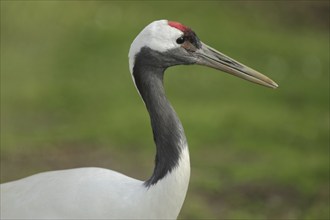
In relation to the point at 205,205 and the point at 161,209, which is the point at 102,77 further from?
the point at 161,209

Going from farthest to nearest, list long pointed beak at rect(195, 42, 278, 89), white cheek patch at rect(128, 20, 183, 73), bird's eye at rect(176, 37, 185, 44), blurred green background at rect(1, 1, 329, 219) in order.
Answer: blurred green background at rect(1, 1, 329, 219) → long pointed beak at rect(195, 42, 278, 89) → bird's eye at rect(176, 37, 185, 44) → white cheek patch at rect(128, 20, 183, 73)

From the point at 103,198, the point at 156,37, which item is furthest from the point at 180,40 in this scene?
the point at 103,198

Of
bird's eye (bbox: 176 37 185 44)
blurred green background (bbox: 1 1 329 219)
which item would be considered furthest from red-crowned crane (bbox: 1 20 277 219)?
blurred green background (bbox: 1 1 329 219)

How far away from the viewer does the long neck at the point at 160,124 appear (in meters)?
4.09

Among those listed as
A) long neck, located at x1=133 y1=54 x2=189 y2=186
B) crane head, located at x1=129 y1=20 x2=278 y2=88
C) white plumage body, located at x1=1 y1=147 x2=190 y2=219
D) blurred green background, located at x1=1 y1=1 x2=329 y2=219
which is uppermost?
crane head, located at x1=129 y1=20 x2=278 y2=88

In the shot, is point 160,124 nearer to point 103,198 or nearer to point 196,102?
point 103,198

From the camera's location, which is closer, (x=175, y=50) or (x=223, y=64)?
(x=175, y=50)

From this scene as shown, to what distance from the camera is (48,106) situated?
912cm

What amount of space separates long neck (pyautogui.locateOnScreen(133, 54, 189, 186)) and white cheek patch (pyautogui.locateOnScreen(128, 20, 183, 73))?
11 centimetres

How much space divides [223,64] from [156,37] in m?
0.51

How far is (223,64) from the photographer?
4.34 meters

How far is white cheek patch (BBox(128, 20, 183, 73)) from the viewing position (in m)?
4.04

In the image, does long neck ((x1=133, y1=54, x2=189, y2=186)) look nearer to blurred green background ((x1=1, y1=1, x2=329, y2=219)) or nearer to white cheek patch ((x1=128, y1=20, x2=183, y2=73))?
white cheek patch ((x1=128, y1=20, x2=183, y2=73))

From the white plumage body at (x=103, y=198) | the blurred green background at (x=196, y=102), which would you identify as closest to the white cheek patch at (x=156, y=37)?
the white plumage body at (x=103, y=198)
